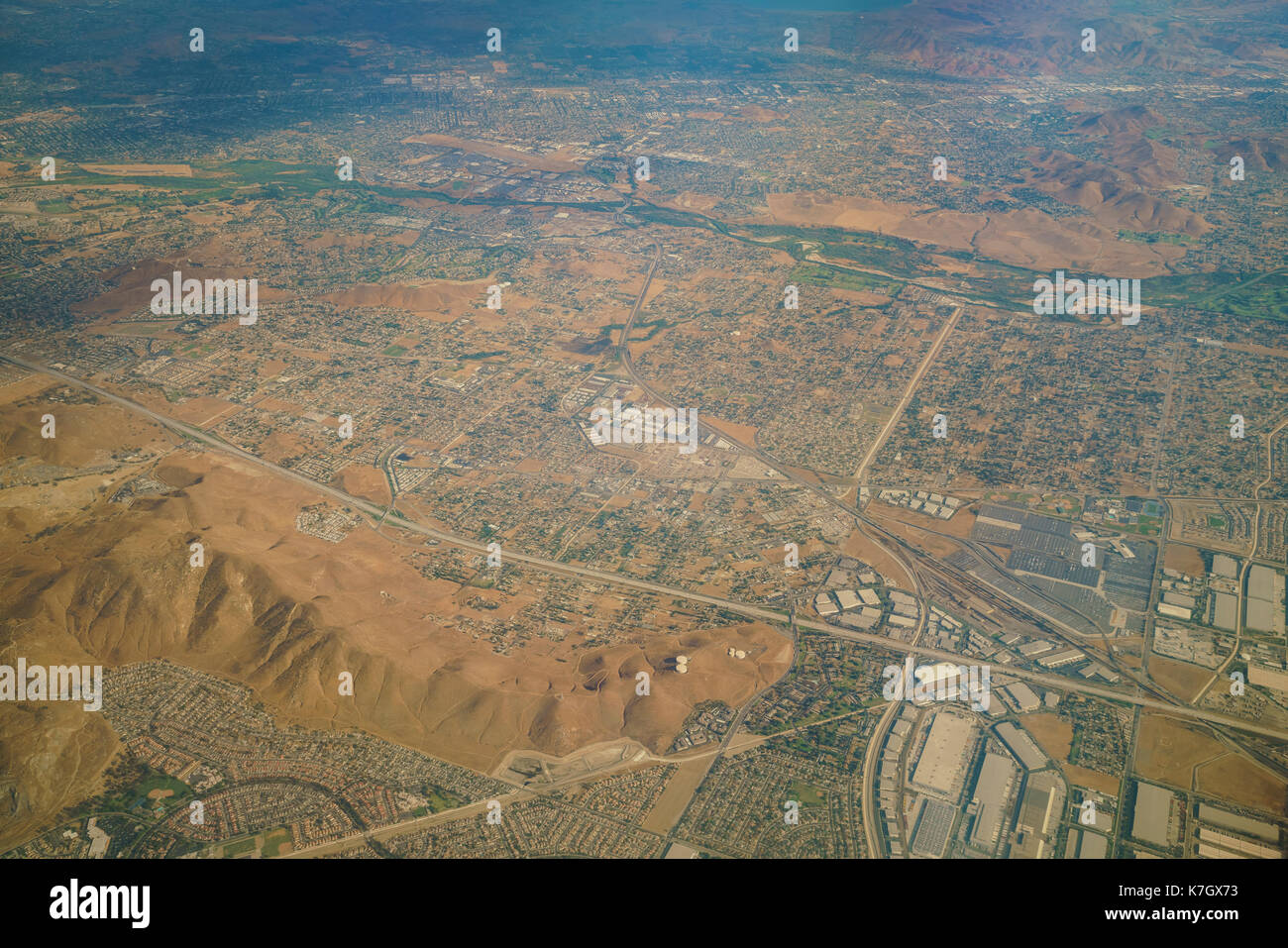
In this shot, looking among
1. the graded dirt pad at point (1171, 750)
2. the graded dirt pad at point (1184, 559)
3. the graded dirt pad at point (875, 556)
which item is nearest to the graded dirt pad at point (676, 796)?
the graded dirt pad at point (875, 556)

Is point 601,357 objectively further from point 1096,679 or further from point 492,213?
point 1096,679

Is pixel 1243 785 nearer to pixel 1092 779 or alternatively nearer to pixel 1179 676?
pixel 1092 779

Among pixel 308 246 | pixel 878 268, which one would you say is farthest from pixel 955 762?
pixel 308 246

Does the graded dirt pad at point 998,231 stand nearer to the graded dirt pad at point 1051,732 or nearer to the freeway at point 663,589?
the freeway at point 663,589

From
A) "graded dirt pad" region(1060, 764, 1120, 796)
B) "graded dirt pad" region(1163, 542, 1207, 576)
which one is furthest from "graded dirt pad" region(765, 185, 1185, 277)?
"graded dirt pad" region(1060, 764, 1120, 796)

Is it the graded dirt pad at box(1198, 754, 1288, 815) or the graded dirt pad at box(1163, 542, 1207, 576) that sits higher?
the graded dirt pad at box(1163, 542, 1207, 576)

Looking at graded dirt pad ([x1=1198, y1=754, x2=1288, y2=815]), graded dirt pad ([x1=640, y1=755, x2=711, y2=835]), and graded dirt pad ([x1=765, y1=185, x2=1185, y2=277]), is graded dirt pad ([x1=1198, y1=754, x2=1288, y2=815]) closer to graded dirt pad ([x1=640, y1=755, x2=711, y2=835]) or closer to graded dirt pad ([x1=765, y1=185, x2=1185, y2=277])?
graded dirt pad ([x1=640, y1=755, x2=711, y2=835])

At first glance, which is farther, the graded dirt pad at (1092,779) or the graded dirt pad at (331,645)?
the graded dirt pad at (331,645)

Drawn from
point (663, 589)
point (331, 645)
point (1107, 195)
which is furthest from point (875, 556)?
point (1107, 195)
